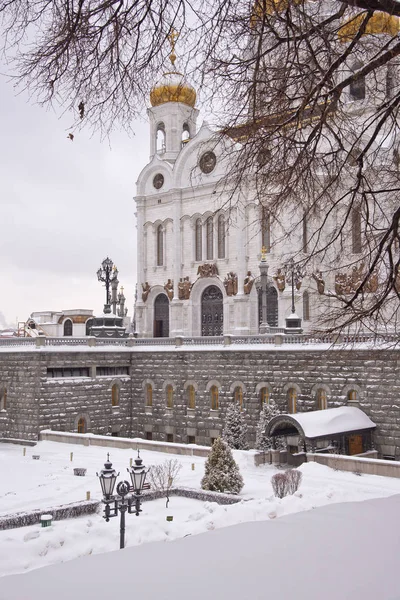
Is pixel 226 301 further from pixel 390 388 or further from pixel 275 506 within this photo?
pixel 275 506

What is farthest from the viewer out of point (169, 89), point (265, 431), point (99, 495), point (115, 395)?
point (115, 395)

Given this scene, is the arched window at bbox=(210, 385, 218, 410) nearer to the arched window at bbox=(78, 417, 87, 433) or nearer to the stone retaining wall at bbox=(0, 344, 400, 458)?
the stone retaining wall at bbox=(0, 344, 400, 458)

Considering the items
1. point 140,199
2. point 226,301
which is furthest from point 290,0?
point 140,199

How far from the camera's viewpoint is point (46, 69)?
6664 millimetres

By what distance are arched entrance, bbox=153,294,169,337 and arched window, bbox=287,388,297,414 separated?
1663 centimetres

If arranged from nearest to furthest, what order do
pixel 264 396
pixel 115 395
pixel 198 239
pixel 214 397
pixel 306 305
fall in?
pixel 264 396 < pixel 214 397 < pixel 115 395 < pixel 306 305 < pixel 198 239

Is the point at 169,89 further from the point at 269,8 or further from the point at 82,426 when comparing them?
the point at 82,426

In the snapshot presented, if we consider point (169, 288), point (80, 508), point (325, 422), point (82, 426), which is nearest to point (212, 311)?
point (169, 288)

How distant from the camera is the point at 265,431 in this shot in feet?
89.0

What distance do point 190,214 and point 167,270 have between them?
4222 millimetres

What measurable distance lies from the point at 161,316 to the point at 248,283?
847 cm

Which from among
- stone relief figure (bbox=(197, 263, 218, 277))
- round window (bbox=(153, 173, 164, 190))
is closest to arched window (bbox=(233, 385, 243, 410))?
stone relief figure (bbox=(197, 263, 218, 277))

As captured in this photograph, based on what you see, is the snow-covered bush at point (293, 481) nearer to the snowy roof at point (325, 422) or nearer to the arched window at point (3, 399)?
the snowy roof at point (325, 422)

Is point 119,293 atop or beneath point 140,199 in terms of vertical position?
beneath
